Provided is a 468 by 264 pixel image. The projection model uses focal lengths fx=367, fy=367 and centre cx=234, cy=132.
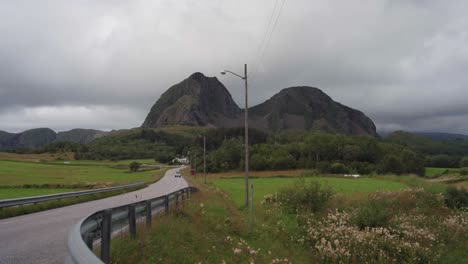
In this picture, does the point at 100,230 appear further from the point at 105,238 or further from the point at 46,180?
the point at 46,180

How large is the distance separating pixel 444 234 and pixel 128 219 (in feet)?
48.6

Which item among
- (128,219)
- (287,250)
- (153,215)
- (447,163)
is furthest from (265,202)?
(447,163)

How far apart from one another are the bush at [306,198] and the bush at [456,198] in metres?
9.44

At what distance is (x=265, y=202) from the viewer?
23.6 meters

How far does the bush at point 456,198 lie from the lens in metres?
24.5

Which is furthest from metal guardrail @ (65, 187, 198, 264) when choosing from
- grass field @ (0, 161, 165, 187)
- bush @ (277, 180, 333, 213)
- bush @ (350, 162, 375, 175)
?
bush @ (350, 162, 375, 175)

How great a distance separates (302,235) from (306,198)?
16.8 feet

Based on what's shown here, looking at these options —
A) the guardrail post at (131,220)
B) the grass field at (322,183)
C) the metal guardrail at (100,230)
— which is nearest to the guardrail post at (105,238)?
the metal guardrail at (100,230)

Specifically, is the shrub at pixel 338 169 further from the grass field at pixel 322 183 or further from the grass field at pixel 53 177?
the grass field at pixel 322 183

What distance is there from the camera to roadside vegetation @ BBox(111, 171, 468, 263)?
378 inches

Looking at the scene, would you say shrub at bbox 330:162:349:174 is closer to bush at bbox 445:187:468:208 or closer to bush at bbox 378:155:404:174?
bush at bbox 378:155:404:174

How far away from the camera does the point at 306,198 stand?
2092 cm

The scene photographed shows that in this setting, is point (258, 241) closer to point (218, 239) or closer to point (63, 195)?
point (218, 239)

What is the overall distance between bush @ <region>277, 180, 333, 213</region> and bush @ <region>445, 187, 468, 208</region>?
944 cm
